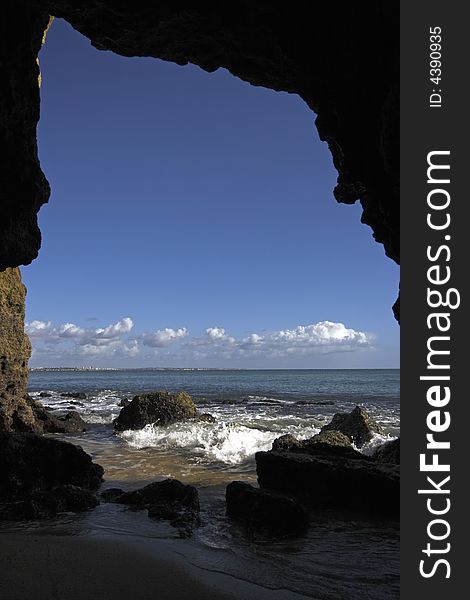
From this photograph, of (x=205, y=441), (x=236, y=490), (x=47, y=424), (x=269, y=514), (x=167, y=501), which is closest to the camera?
(x=269, y=514)

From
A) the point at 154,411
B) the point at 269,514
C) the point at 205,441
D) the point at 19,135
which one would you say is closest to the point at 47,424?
the point at 154,411

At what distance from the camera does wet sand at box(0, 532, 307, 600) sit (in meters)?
2.96

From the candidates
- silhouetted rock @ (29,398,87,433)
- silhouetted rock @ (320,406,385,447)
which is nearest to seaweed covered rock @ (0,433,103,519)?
silhouetted rock @ (29,398,87,433)

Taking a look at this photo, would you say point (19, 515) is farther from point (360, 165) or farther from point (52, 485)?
point (360, 165)

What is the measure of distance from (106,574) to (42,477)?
11.0 feet

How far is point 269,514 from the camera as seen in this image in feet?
15.6

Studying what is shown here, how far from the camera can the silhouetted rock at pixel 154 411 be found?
14.4m

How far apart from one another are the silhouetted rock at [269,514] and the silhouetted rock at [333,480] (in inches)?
40.6

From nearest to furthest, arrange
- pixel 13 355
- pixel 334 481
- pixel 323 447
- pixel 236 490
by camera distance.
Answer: pixel 236 490 → pixel 334 481 → pixel 323 447 → pixel 13 355

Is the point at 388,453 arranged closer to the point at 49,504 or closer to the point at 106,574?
the point at 49,504

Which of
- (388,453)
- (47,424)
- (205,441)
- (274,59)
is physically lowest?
(47,424)

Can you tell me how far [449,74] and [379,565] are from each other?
4.27 metres

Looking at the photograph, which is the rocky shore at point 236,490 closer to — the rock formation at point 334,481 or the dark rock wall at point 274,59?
the rock formation at point 334,481

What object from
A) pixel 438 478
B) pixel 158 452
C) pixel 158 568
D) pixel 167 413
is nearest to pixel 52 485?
pixel 158 568
